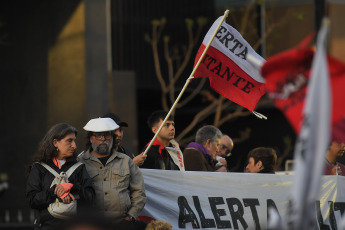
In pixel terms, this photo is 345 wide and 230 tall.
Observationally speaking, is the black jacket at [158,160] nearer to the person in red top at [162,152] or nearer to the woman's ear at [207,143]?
the person in red top at [162,152]

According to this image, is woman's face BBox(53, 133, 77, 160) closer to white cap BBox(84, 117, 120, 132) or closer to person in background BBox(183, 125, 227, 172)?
white cap BBox(84, 117, 120, 132)

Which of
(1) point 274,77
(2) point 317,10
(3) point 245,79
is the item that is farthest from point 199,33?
(1) point 274,77

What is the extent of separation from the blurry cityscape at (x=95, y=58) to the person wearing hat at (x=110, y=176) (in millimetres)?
11188

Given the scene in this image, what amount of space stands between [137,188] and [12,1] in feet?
46.6

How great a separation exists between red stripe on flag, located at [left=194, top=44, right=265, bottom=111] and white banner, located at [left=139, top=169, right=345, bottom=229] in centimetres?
88

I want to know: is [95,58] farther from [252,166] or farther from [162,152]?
[162,152]

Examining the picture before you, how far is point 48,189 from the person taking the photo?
8.16m

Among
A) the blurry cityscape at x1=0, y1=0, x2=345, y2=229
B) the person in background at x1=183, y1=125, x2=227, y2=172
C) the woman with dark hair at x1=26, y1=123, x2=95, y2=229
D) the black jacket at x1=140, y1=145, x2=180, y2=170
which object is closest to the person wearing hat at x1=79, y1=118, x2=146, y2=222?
the woman with dark hair at x1=26, y1=123, x2=95, y2=229

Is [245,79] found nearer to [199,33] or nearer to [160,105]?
[199,33]

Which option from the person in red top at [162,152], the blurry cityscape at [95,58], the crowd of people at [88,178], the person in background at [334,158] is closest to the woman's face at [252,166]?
the person in background at [334,158]

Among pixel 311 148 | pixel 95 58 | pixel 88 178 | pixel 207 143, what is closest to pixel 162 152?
pixel 207 143

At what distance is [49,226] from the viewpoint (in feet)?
27.0

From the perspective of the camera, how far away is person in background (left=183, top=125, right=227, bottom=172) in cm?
1034

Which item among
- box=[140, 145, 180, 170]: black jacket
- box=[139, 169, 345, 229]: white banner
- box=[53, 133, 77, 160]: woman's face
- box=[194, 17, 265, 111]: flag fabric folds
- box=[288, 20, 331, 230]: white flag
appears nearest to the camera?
box=[288, 20, 331, 230]: white flag
